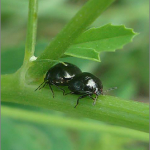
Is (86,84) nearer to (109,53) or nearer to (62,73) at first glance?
(62,73)

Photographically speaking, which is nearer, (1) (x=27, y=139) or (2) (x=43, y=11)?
(1) (x=27, y=139)

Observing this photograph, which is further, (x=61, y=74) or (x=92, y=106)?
(x=61, y=74)

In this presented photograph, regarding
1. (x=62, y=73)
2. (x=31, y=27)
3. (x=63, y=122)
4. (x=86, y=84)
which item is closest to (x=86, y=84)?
(x=86, y=84)

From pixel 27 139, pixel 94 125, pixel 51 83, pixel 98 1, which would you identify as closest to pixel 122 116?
pixel 51 83

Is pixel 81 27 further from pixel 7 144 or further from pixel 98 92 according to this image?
pixel 7 144

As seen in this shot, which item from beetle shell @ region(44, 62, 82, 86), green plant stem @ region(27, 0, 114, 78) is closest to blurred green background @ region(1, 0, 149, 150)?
beetle shell @ region(44, 62, 82, 86)

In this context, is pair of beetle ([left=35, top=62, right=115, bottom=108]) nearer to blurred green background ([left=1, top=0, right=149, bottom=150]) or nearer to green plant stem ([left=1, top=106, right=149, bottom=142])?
green plant stem ([left=1, top=106, right=149, bottom=142])
